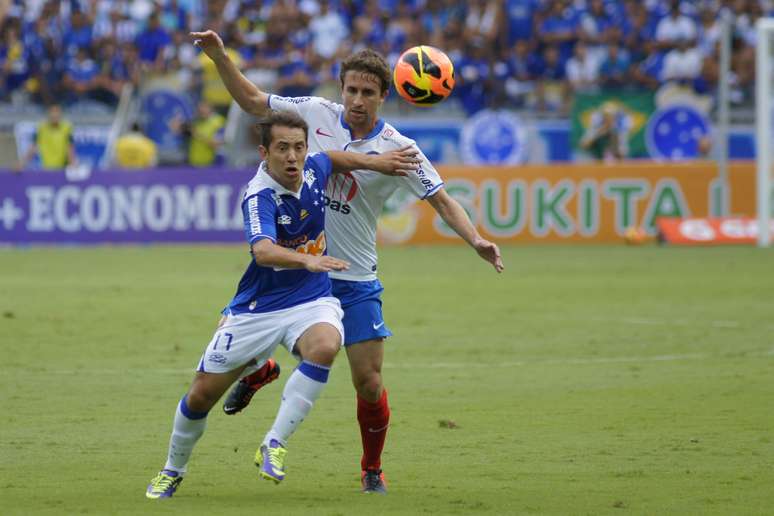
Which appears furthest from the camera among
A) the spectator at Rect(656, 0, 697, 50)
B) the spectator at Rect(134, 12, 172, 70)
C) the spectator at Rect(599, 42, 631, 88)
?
the spectator at Rect(134, 12, 172, 70)

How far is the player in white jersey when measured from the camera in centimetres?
742

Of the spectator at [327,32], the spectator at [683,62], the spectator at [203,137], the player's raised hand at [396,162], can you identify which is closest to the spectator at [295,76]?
the spectator at [327,32]

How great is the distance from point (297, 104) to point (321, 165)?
2.38 ft

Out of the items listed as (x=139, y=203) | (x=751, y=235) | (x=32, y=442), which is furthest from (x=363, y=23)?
(x=32, y=442)

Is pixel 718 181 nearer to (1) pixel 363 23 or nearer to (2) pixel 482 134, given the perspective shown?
(2) pixel 482 134

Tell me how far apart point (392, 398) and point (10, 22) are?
72.5 feet

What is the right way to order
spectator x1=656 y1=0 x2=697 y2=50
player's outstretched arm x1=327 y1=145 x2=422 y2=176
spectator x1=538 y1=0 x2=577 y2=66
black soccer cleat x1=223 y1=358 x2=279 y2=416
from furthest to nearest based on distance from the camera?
spectator x1=538 y1=0 x2=577 y2=66 → spectator x1=656 y1=0 x2=697 y2=50 → black soccer cleat x1=223 y1=358 x2=279 y2=416 → player's outstretched arm x1=327 y1=145 x2=422 y2=176

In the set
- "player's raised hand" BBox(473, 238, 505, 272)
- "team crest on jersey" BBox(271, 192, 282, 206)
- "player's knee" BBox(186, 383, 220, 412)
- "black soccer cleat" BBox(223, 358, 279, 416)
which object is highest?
"team crest on jersey" BBox(271, 192, 282, 206)

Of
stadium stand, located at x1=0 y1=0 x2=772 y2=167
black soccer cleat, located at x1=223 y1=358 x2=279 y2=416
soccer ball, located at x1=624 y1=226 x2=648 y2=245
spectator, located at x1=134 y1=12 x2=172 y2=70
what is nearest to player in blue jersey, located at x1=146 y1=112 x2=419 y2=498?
black soccer cleat, located at x1=223 y1=358 x2=279 y2=416

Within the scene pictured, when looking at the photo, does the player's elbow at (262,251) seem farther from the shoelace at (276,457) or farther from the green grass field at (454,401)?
the green grass field at (454,401)

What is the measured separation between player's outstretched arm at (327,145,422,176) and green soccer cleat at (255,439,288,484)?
57.7 inches

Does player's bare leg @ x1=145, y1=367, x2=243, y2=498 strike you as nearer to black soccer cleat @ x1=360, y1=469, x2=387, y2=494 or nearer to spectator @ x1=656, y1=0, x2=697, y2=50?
black soccer cleat @ x1=360, y1=469, x2=387, y2=494

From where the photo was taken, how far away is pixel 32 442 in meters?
8.63

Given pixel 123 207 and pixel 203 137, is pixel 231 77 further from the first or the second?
pixel 203 137
